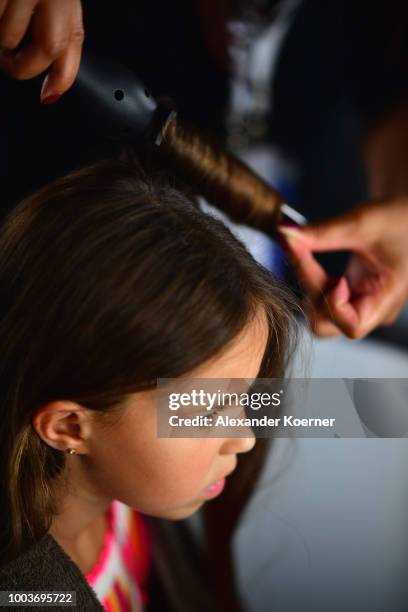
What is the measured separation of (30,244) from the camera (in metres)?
0.53

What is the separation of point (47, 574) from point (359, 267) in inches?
19.7

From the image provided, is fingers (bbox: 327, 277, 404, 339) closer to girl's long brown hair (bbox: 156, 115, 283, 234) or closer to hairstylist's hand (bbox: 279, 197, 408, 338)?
hairstylist's hand (bbox: 279, 197, 408, 338)

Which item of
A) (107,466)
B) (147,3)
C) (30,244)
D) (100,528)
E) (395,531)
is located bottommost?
(395,531)

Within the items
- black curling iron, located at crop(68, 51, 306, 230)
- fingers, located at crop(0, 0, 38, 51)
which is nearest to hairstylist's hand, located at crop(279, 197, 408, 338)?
black curling iron, located at crop(68, 51, 306, 230)

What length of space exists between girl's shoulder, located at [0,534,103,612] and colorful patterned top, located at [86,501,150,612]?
0.29 ft

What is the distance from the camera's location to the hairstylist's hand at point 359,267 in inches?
27.2

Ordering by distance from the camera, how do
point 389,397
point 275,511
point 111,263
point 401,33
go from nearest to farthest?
point 111,263 < point 389,397 < point 401,33 < point 275,511

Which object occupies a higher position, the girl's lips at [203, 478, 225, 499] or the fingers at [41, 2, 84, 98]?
the fingers at [41, 2, 84, 98]

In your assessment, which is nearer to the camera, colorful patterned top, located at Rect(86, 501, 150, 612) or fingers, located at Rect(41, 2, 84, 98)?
fingers, located at Rect(41, 2, 84, 98)

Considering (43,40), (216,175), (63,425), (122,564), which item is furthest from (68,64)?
(122,564)

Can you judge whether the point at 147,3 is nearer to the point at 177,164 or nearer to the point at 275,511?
the point at 177,164

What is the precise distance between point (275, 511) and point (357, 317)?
1.60 feet

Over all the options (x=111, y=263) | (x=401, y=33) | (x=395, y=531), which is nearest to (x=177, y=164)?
(x=111, y=263)

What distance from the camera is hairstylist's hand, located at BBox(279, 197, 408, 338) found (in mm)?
691
